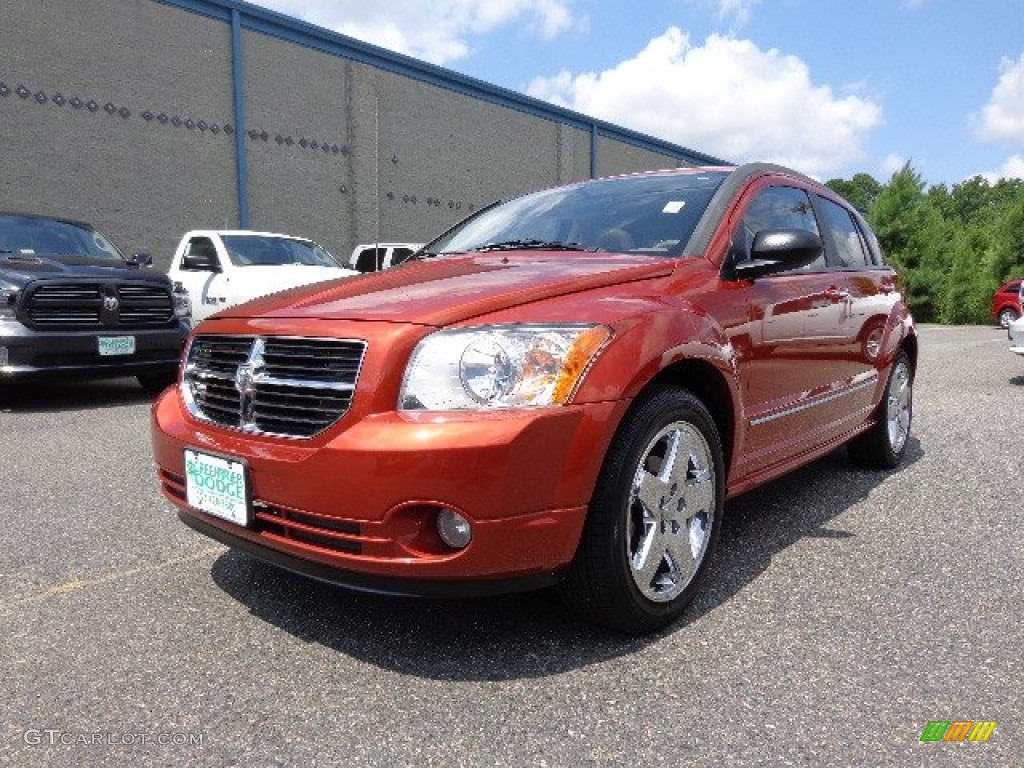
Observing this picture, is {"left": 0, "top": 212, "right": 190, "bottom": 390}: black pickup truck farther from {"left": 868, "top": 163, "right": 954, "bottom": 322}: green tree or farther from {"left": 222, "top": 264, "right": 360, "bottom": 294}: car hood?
{"left": 868, "top": 163, "right": 954, "bottom": 322}: green tree

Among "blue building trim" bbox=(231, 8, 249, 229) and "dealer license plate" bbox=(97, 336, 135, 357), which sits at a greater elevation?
"blue building trim" bbox=(231, 8, 249, 229)

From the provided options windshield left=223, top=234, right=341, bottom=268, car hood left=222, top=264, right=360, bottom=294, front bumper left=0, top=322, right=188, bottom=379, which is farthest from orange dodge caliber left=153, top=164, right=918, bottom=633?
windshield left=223, top=234, right=341, bottom=268

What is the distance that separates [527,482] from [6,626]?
5.66ft

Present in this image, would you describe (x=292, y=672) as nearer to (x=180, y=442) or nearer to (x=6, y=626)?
(x=180, y=442)

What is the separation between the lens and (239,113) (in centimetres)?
1532

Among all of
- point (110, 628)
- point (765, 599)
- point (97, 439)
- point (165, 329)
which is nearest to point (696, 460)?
point (765, 599)

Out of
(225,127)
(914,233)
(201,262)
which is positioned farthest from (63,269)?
(914,233)

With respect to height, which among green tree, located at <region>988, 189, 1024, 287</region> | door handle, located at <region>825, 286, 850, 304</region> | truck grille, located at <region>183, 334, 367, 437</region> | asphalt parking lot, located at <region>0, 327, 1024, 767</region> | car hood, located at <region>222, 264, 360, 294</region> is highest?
green tree, located at <region>988, 189, 1024, 287</region>

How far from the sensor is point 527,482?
199cm

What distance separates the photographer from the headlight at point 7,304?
6.22 m

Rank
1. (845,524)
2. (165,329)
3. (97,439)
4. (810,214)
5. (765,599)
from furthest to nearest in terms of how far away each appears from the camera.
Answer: (165,329) → (97,439) → (810,214) → (845,524) → (765,599)

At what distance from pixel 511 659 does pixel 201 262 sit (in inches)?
305

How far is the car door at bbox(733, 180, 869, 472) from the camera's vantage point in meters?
2.89

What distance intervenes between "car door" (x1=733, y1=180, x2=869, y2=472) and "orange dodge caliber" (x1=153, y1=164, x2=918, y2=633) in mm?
18
